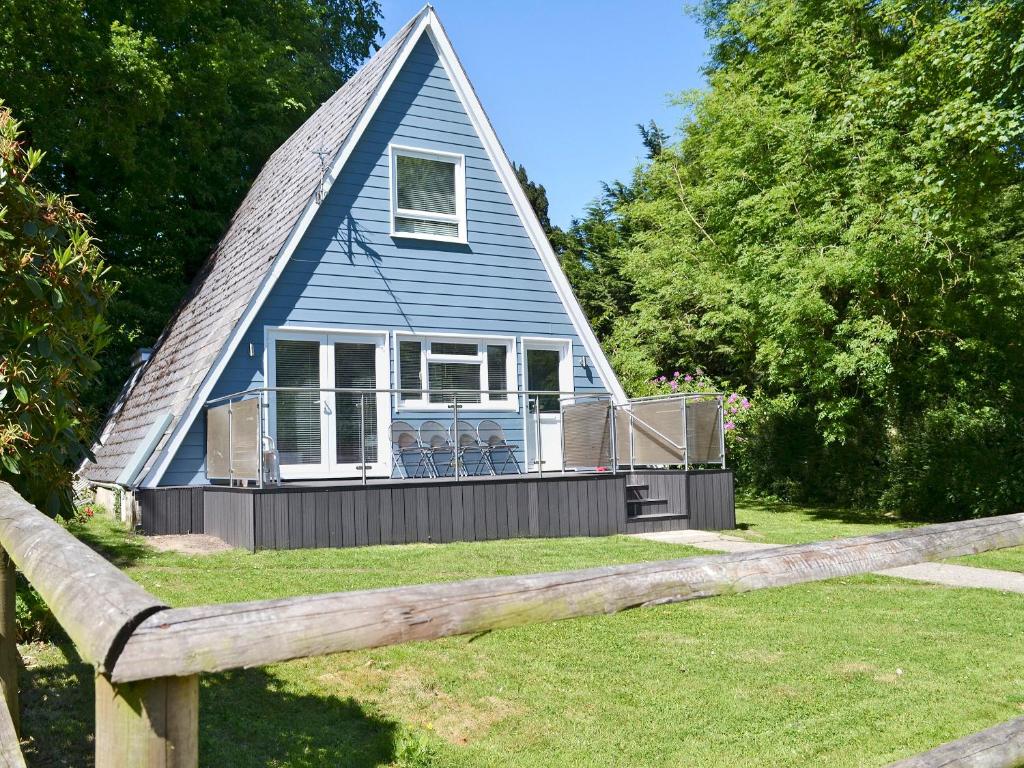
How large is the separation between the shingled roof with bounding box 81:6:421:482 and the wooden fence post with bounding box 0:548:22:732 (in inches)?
358

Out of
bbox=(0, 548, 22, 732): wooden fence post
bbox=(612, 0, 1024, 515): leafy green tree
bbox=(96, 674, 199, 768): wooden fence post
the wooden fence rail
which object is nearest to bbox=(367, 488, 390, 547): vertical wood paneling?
bbox=(612, 0, 1024, 515): leafy green tree

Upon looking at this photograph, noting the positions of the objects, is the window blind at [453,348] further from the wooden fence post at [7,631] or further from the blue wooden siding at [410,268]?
the wooden fence post at [7,631]

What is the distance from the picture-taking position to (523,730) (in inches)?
193

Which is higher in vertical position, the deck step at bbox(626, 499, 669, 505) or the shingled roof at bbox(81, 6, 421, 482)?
the shingled roof at bbox(81, 6, 421, 482)

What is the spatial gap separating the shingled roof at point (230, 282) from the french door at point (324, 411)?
1107mm

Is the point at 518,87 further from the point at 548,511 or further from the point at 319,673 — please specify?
the point at 319,673

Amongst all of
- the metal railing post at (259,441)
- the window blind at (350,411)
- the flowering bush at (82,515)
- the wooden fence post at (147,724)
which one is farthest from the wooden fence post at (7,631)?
the window blind at (350,411)

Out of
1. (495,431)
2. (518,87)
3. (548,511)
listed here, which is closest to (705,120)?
(518,87)

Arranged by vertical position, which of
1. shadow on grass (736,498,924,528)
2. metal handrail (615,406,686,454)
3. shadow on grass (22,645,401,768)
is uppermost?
metal handrail (615,406,686,454)

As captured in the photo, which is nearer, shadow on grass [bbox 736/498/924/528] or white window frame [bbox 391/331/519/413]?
white window frame [bbox 391/331/519/413]

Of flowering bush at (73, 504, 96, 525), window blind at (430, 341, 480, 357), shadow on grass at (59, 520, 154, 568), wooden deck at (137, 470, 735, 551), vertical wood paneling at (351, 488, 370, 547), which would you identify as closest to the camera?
flowering bush at (73, 504, 96, 525)

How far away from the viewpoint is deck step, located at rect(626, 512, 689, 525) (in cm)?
1326

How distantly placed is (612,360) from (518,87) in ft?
28.9

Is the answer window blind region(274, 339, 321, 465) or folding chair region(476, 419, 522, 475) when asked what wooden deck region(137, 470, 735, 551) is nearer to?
window blind region(274, 339, 321, 465)
